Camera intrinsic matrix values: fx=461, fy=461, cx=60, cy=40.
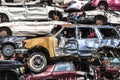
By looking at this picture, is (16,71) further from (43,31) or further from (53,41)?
(43,31)

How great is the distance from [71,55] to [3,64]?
10.2 feet

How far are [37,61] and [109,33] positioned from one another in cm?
351

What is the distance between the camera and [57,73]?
Result: 18016mm

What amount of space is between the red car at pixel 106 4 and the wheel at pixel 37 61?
36.2 ft

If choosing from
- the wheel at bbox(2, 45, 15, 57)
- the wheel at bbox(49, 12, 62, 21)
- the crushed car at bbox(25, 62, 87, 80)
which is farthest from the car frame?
the wheel at bbox(49, 12, 62, 21)

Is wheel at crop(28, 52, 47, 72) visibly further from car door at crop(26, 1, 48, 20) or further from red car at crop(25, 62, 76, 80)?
car door at crop(26, 1, 48, 20)

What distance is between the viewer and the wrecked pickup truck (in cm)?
1878

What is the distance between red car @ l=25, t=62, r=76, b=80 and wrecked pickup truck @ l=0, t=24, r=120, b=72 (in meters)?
0.52

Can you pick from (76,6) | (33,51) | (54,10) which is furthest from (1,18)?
(33,51)

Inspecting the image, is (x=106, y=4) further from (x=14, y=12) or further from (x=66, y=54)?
(x=66, y=54)

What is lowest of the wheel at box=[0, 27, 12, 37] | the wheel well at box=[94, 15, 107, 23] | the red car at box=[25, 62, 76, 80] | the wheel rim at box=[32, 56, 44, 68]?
the red car at box=[25, 62, 76, 80]

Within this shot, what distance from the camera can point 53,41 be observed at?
61.8ft

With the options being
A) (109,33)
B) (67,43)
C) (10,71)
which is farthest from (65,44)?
(10,71)

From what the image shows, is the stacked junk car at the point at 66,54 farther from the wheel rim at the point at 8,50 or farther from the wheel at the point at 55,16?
the wheel at the point at 55,16
